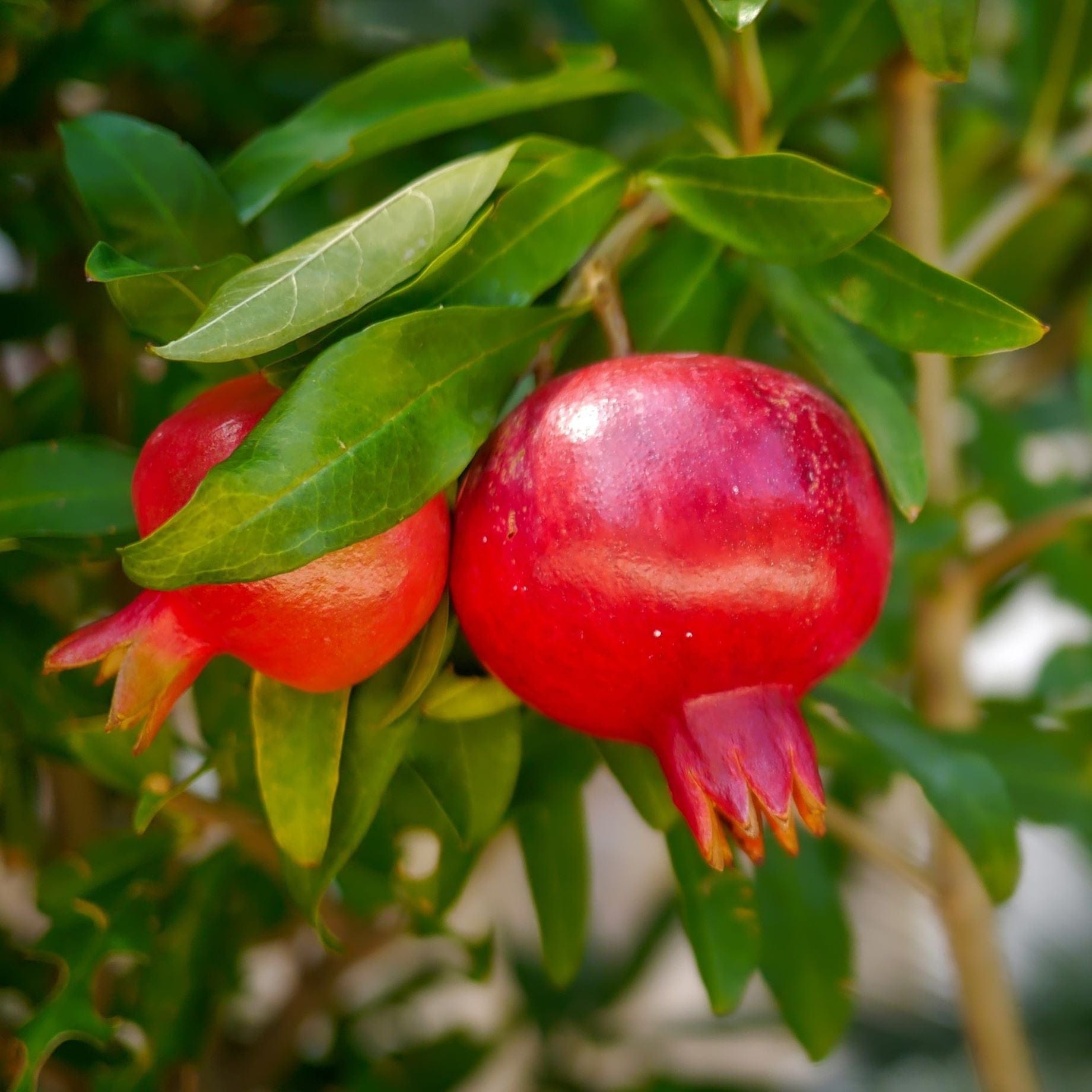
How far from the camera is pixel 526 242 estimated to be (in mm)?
438

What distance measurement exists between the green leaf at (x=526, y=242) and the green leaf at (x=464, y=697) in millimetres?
149

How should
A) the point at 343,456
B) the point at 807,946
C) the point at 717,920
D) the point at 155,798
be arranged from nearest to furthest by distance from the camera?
the point at 343,456 → the point at 155,798 → the point at 717,920 → the point at 807,946

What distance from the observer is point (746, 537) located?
0.36 m

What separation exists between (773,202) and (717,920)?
358mm

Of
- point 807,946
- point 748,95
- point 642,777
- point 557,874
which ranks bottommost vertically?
point 807,946

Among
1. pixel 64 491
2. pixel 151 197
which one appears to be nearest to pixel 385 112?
pixel 151 197

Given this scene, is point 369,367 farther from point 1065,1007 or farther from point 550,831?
point 1065,1007

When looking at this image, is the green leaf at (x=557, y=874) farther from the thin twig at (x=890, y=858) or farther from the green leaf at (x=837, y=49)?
the green leaf at (x=837, y=49)

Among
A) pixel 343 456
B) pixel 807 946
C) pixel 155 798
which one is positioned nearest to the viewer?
pixel 343 456

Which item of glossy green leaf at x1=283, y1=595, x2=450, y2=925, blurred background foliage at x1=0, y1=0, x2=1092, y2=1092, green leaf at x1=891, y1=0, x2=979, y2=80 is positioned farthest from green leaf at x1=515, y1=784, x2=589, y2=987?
green leaf at x1=891, y1=0, x2=979, y2=80

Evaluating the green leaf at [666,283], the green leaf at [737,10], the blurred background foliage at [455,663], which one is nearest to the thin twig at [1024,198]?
the blurred background foliage at [455,663]

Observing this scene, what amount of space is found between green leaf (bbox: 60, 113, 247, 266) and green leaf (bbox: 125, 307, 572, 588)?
0.47 ft

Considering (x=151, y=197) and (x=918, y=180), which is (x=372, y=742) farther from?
(x=918, y=180)

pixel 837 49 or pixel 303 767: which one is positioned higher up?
pixel 837 49
